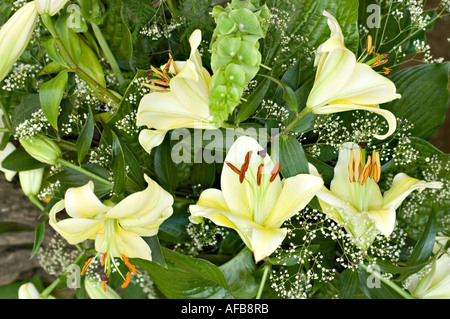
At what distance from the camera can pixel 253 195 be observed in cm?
62

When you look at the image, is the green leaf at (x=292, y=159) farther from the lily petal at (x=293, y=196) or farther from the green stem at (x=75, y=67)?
the green stem at (x=75, y=67)

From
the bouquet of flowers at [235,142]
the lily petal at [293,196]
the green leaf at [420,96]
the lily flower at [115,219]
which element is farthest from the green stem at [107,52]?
the green leaf at [420,96]

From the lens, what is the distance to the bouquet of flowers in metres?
0.58

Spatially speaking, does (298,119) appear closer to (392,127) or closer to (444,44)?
(392,127)

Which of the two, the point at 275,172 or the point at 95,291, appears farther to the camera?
the point at 95,291

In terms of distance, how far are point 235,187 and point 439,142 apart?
600 mm

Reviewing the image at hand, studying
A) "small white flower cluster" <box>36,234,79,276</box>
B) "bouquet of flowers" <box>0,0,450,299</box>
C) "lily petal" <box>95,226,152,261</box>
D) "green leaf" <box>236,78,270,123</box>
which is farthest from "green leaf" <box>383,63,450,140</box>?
"small white flower cluster" <box>36,234,79,276</box>

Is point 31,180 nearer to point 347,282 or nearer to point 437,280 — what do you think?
point 347,282

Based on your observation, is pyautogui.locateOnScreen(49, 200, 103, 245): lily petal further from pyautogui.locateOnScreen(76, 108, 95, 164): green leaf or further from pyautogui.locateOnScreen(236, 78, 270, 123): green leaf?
pyautogui.locateOnScreen(236, 78, 270, 123): green leaf

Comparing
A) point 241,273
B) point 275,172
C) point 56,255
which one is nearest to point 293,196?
point 275,172

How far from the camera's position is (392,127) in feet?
1.85

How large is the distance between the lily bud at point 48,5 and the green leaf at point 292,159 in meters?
0.35

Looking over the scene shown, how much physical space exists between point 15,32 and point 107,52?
168 mm
